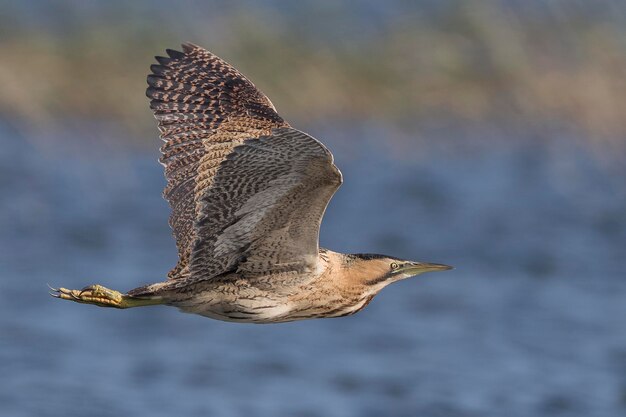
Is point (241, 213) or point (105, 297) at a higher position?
point (241, 213)

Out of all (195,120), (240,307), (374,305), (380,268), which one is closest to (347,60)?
(374,305)

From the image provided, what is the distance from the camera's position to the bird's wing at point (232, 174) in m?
4.87

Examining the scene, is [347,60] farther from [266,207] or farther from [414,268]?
[266,207]

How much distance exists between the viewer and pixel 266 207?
5074 millimetres

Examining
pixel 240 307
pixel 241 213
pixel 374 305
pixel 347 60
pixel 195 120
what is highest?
pixel 347 60

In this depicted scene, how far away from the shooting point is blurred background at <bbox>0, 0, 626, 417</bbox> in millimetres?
9852

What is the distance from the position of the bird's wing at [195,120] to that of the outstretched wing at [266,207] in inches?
8.9

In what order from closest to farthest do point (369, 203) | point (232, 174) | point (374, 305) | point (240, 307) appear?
point (232, 174), point (240, 307), point (374, 305), point (369, 203)

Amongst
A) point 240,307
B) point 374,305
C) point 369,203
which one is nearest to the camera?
point 240,307

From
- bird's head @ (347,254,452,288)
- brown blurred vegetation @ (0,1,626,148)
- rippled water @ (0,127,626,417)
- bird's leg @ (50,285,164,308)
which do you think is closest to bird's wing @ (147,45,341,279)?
bird's leg @ (50,285,164,308)

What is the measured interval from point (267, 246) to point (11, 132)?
6.98m

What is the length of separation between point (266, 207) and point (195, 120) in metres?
0.70

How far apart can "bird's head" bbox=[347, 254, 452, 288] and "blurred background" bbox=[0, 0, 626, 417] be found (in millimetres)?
3790

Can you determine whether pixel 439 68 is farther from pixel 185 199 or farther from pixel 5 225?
pixel 185 199
